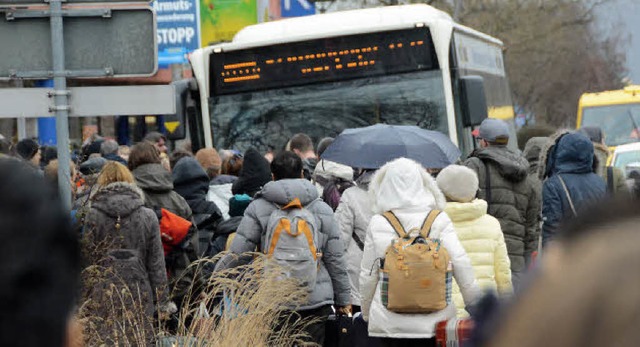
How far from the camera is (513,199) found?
10.3 m

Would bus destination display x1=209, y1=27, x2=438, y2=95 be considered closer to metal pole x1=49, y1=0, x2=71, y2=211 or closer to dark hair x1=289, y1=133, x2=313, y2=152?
dark hair x1=289, y1=133, x2=313, y2=152

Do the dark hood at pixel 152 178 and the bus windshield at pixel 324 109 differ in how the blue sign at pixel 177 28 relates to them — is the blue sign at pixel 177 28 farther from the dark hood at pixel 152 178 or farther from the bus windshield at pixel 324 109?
the dark hood at pixel 152 178

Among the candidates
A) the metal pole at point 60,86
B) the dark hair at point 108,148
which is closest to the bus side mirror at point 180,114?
the dark hair at point 108,148

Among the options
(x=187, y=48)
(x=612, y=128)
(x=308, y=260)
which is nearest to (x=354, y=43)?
A: (x=308, y=260)

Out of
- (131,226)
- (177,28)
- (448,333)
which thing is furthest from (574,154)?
(177,28)

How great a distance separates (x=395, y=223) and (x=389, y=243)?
0.41 ft

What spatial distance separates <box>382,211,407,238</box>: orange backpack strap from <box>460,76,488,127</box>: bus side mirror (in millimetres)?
6688

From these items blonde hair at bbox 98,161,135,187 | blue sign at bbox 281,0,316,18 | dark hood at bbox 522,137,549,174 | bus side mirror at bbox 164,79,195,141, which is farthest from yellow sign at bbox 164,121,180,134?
blue sign at bbox 281,0,316,18

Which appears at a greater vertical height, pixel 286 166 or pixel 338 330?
pixel 286 166

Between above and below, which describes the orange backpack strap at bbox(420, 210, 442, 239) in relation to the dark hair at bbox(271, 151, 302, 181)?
below

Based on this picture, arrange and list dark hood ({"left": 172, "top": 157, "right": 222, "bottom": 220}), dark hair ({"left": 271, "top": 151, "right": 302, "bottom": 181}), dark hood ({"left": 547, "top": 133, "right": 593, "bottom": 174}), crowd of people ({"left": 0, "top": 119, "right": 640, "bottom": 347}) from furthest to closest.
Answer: dark hood ({"left": 172, "top": 157, "right": 222, "bottom": 220})
dark hood ({"left": 547, "top": 133, "right": 593, "bottom": 174})
dark hair ({"left": 271, "top": 151, "right": 302, "bottom": 181})
crowd of people ({"left": 0, "top": 119, "right": 640, "bottom": 347})

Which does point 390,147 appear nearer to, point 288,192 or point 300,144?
point 300,144

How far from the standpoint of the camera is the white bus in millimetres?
14352

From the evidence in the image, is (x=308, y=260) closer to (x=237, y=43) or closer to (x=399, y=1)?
(x=237, y=43)
